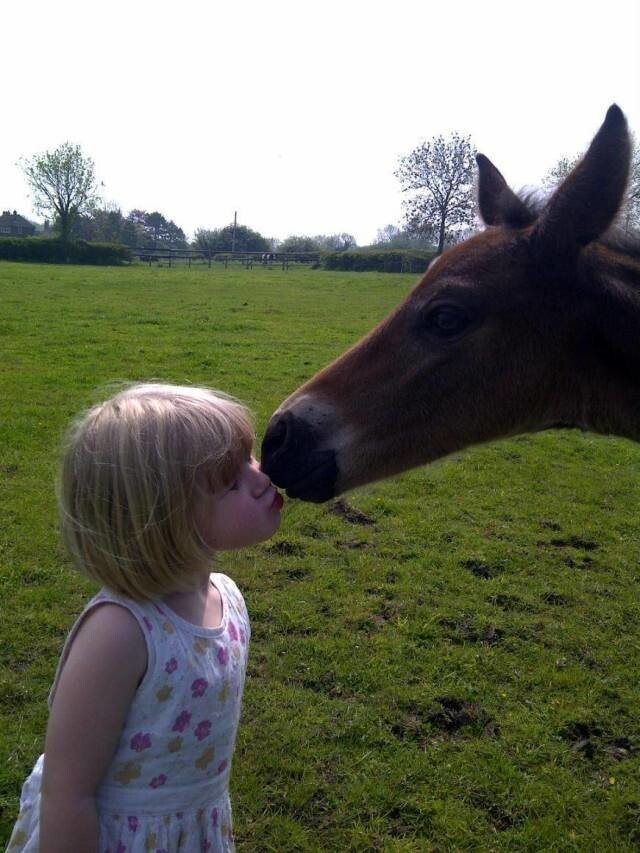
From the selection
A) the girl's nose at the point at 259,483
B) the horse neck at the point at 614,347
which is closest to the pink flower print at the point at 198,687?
the girl's nose at the point at 259,483

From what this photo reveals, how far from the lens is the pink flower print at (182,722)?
1.73m

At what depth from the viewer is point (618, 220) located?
3.06 meters

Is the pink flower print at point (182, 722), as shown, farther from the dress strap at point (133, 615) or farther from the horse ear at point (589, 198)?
the horse ear at point (589, 198)

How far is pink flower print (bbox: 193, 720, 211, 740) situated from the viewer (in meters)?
1.79

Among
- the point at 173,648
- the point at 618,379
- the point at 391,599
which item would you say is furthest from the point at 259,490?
the point at 391,599

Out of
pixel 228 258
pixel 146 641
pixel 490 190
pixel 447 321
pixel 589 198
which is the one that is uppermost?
pixel 228 258

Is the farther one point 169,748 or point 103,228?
point 103,228

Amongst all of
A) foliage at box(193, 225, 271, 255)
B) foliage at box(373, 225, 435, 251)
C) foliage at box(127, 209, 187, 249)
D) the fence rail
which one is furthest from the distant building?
foliage at box(373, 225, 435, 251)

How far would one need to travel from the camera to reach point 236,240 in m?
67.3

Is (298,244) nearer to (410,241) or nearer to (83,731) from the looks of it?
(410,241)

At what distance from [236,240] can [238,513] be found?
225 feet

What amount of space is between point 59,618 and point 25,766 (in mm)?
1294

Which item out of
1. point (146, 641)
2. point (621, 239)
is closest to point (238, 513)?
point (146, 641)

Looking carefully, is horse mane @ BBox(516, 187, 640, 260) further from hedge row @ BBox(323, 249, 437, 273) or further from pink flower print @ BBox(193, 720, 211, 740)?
hedge row @ BBox(323, 249, 437, 273)
